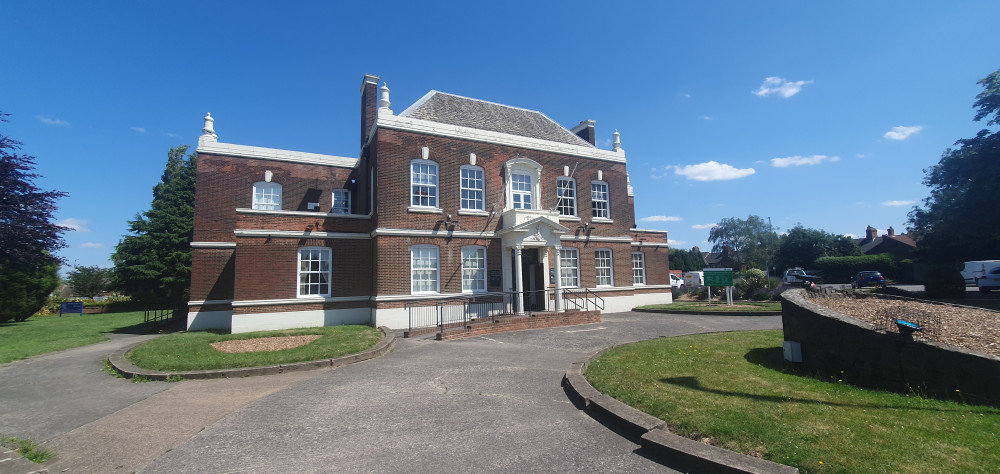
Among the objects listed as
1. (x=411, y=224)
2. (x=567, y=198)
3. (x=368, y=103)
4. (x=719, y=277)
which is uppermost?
(x=368, y=103)

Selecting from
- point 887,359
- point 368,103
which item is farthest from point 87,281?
point 887,359

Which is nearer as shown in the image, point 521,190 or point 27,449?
point 27,449

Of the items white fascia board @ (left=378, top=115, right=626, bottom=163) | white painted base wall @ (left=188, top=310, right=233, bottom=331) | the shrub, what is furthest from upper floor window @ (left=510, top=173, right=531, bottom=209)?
the shrub

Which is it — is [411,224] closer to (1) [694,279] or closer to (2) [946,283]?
(2) [946,283]

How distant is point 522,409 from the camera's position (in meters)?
6.25

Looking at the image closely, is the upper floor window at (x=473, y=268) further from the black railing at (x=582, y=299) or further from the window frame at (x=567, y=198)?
the window frame at (x=567, y=198)

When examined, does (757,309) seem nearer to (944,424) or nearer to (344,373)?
(944,424)

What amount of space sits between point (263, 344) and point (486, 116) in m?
14.2

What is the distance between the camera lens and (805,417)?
4.90 m

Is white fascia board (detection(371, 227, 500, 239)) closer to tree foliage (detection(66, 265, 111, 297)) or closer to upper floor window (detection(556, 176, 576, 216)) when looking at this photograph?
upper floor window (detection(556, 176, 576, 216))

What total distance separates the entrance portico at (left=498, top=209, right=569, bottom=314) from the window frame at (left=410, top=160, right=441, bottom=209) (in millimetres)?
3087

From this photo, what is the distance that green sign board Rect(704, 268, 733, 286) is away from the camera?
21.1 m

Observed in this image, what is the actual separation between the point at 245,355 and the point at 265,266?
696cm

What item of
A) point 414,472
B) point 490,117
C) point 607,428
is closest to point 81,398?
point 414,472
